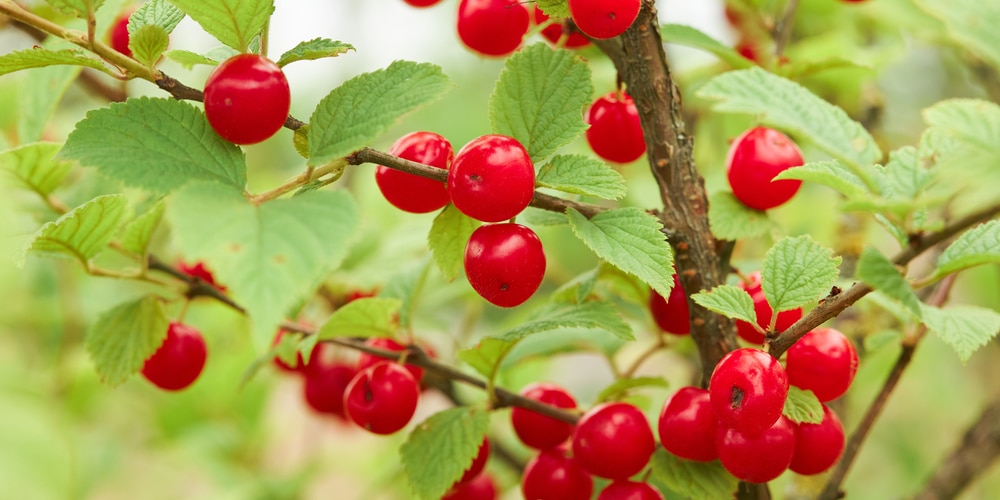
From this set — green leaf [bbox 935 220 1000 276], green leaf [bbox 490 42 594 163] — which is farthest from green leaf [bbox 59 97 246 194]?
green leaf [bbox 935 220 1000 276]

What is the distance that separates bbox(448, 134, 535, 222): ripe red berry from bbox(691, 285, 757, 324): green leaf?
177mm

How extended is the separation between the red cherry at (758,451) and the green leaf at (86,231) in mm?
621

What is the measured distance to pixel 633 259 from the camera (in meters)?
0.74

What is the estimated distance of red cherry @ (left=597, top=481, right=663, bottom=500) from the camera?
0.92 m

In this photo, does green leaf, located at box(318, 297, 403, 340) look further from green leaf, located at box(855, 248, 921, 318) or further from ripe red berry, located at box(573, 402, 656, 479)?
green leaf, located at box(855, 248, 921, 318)

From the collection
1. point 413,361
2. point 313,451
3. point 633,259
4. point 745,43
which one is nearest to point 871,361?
point 745,43

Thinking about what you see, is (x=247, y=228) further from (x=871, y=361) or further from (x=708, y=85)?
(x=871, y=361)

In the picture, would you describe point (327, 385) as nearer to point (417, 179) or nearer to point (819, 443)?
point (417, 179)

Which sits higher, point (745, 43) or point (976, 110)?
point (976, 110)

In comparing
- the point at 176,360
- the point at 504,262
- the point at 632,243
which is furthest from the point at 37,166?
the point at 632,243

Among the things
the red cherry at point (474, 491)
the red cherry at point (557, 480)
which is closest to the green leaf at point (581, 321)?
the red cherry at point (557, 480)

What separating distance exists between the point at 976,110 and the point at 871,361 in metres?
1.09

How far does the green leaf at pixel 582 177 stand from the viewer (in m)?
0.75

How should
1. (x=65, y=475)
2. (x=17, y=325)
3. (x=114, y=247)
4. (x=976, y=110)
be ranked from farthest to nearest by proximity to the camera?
(x=17, y=325)
(x=114, y=247)
(x=976, y=110)
(x=65, y=475)
